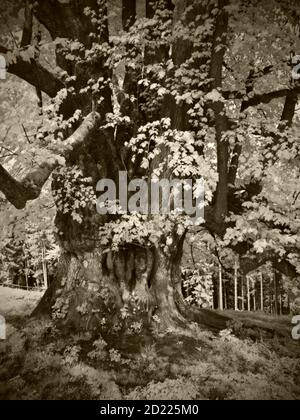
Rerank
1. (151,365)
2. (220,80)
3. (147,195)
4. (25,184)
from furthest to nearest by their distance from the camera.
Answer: (147,195) → (220,80) → (151,365) → (25,184)

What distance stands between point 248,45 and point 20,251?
21.4 meters

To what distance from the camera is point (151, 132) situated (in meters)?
6.64

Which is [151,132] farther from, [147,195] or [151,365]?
[151,365]

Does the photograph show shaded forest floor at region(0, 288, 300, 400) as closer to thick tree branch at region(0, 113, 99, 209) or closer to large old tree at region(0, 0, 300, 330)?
large old tree at region(0, 0, 300, 330)

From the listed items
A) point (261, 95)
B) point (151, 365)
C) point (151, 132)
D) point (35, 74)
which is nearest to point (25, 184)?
point (151, 132)

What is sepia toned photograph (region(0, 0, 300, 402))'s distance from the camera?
582 cm

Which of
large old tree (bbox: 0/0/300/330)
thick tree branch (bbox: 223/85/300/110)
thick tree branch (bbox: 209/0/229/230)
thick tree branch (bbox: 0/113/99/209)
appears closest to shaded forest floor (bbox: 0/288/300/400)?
large old tree (bbox: 0/0/300/330)

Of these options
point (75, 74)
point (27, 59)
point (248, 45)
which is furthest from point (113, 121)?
point (248, 45)

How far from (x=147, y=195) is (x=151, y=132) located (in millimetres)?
1299

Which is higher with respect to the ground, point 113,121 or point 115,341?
point 113,121

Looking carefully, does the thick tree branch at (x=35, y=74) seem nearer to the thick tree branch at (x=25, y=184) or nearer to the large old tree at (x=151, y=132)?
the large old tree at (x=151, y=132)

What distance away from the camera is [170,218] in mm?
6723
